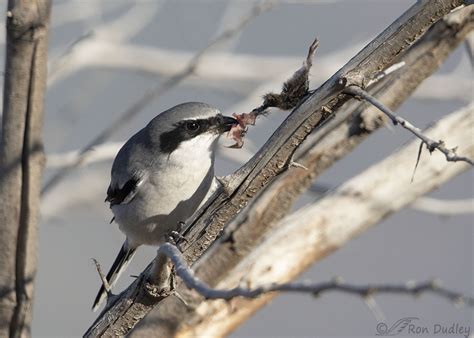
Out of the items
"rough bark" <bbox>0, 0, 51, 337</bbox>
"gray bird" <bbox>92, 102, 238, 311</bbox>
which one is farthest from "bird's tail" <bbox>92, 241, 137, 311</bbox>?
"rough bark" <bbox>0, 0, 51, 337</bbox>

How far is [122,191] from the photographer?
4441mm

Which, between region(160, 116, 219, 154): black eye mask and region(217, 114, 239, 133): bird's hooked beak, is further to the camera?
region(160, 116, 219, 154): black eye mask

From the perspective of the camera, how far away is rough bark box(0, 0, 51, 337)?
3.14 m

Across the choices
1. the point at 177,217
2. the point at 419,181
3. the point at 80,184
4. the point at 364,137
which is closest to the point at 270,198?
the point at 364,137

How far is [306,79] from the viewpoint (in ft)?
8.73

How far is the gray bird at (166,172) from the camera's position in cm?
421

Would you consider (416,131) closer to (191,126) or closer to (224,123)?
(224,123)

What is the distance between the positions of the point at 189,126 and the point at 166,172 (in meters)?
0.29

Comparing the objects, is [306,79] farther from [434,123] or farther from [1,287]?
[1,287]

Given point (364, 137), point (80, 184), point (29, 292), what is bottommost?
point (364, 137)

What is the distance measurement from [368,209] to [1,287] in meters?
1.60

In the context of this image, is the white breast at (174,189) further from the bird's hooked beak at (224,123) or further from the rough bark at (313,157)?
the rough bark at (313,157)

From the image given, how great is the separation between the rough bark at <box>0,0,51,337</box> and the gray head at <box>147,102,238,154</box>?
113cm

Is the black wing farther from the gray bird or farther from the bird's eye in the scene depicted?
the bird's eye
